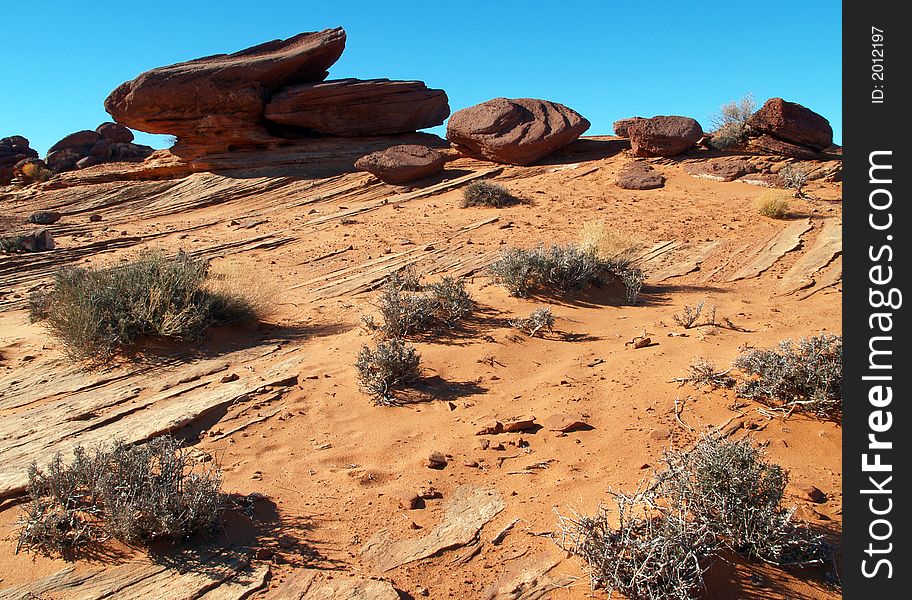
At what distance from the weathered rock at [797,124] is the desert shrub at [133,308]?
48.5 ft

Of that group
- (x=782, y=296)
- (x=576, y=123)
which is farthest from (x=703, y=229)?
(x=576, y=123)

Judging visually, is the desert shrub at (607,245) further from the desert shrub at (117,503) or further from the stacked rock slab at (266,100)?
the stacked rock slab at (266,100)

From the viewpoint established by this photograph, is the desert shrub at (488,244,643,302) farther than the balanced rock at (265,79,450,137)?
No

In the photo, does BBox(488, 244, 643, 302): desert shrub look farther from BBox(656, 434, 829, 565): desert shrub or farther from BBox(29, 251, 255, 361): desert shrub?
BBox(656, 434, 829, 565): desert shrub

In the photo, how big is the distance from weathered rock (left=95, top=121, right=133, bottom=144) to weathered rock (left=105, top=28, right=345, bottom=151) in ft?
40.9

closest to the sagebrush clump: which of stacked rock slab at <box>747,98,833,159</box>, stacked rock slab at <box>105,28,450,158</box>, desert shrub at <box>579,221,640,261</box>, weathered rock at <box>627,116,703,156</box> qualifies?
desert shrub at <box>579,221,640,261</box>

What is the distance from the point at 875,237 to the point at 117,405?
16.8 ft

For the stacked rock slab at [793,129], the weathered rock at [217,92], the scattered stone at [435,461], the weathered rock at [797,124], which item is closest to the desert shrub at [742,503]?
the scattered stone at [435,461]

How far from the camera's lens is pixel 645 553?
106 inches

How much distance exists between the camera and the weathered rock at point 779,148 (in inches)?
638

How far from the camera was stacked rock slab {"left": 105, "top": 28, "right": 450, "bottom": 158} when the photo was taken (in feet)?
61.1

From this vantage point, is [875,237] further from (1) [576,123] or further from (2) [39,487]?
(1) [576,123]

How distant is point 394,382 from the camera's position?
5227 millimetres

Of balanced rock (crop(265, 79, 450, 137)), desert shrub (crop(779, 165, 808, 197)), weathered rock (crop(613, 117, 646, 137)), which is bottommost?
desert shrub (crop(779, 165, 808, 197))
